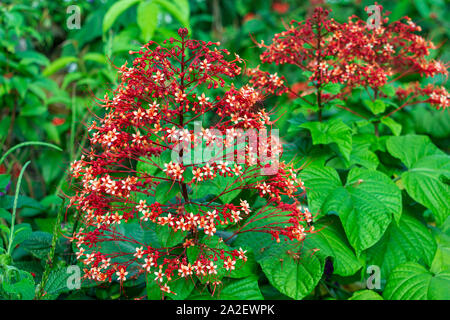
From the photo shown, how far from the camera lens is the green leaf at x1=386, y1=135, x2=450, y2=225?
1.21 m

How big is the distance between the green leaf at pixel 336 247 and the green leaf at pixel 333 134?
0.21m

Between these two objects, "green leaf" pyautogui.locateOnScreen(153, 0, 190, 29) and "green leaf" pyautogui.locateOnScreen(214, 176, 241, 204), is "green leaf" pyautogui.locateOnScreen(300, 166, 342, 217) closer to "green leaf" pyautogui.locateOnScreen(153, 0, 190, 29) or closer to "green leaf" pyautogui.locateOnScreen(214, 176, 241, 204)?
"green leaf" pyautogui.locateOnScreen(214, 176, 241, 204)

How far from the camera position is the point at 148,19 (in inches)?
74.1

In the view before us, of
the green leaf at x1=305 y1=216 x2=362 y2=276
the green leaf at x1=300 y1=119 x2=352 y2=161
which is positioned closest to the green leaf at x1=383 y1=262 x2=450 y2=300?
the green leaf at x1=305 y1=216 x2=362 y2=276

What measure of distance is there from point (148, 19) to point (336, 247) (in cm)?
127

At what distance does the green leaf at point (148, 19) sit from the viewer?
73.4 inches

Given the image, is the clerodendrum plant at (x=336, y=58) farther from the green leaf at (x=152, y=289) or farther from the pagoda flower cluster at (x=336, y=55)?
the green leaf at (x=152, y=289)

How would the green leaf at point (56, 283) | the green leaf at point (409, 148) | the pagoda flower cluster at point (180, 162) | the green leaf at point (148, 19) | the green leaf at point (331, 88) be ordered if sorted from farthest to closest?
the green leaf at point (148, 19)
the green leaf at point (409, 148)
the green leaf at point (331, 88)
the green leaf at point (56, 283)
the pagoda flower cluster at point (180, 162)

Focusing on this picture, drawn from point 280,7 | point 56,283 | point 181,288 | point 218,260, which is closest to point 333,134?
point 218,260

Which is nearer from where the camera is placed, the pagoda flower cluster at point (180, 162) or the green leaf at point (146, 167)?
the pagoda flower cluster at point (180, 162)

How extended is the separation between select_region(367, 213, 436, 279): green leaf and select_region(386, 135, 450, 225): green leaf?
71 mm

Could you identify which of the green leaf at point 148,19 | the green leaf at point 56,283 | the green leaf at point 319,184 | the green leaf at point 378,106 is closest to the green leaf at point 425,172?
the green leaf at point 378,106
